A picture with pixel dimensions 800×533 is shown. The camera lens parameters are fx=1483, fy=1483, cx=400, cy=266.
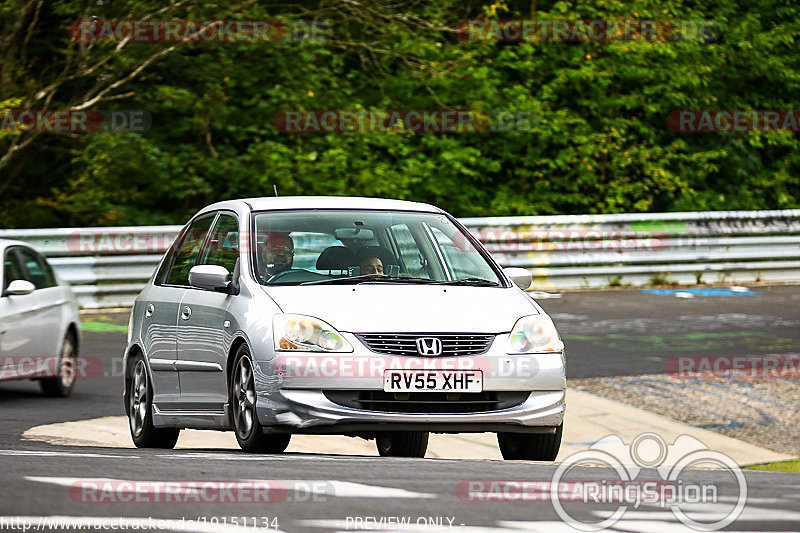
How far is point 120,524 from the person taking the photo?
5.34 metres

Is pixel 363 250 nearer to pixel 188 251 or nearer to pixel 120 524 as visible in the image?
pixel 188 251

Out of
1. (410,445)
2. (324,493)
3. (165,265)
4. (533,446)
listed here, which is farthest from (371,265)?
(324,493)

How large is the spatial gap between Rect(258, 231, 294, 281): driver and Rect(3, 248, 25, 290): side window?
4.58 m

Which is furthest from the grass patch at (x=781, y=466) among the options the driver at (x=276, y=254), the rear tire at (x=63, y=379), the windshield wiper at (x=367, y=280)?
the rear tire at (x=63, y=379)

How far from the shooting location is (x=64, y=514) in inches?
215

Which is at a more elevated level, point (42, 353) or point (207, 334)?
point (207, 334)

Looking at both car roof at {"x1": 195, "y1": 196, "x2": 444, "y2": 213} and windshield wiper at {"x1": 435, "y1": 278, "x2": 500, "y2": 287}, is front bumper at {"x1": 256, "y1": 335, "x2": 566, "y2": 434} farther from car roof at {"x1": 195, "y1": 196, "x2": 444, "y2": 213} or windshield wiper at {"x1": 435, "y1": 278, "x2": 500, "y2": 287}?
car roof at {"x1": 195, "y1": 196, "x2": 444, "y2": 213}

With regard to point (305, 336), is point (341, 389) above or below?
below

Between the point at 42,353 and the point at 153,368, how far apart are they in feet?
12.4

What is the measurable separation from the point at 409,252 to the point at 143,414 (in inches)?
81.4

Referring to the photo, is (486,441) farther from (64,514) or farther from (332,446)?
(64,514)

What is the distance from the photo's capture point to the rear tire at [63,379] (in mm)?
13273

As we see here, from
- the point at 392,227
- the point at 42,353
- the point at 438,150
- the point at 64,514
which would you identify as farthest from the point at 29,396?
the point at 438,150

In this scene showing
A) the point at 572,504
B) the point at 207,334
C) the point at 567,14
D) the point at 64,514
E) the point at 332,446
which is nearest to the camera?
the point at 64,514
